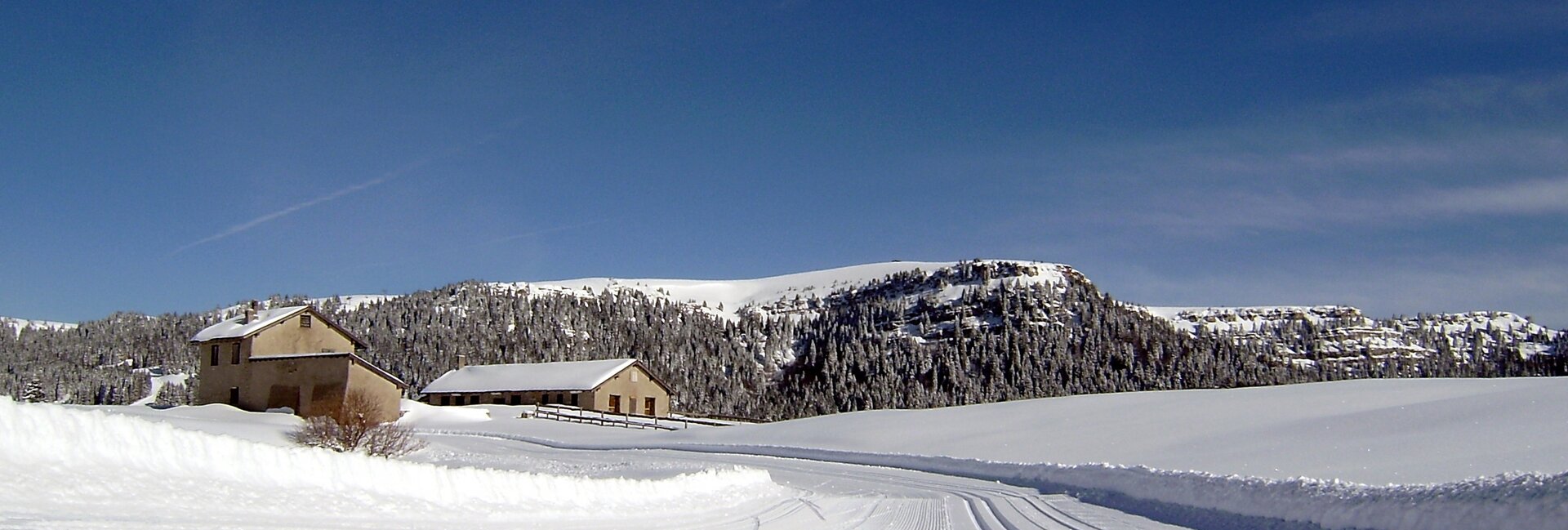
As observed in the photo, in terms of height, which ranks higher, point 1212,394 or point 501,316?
point 501,316

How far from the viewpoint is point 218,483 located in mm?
9680

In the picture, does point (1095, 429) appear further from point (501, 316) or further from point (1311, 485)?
point (501, 316)

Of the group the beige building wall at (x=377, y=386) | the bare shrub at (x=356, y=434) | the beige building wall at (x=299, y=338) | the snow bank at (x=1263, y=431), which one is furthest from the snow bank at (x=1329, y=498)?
the beige building wall at (x=299, y=338)

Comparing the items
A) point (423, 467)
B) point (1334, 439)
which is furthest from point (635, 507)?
point (1334, 439)

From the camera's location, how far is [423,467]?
11.7 meters

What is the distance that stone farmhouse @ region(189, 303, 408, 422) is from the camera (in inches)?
2167

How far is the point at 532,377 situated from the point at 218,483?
7493 centimetres

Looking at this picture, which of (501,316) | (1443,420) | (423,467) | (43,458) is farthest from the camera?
(501,316)

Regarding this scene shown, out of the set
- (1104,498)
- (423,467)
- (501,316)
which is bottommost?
(1104,498)

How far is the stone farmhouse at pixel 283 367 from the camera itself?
55031 millimetres

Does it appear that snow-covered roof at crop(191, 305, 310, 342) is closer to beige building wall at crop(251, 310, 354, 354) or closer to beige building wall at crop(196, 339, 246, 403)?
beige building wall at crop(251, 310, 354, 354)

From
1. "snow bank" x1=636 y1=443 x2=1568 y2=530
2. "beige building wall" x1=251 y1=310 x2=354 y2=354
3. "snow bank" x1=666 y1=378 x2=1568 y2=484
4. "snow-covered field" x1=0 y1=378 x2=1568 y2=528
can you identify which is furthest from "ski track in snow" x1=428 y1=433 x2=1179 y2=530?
"beige building wall" x1=251 y1=310 x2=354 y2=354

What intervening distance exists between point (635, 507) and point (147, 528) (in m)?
7.06

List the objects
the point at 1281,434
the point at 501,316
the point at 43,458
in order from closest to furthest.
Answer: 1. the point at 43,458
2. the point at 1281,434
3. the point at 501,316
